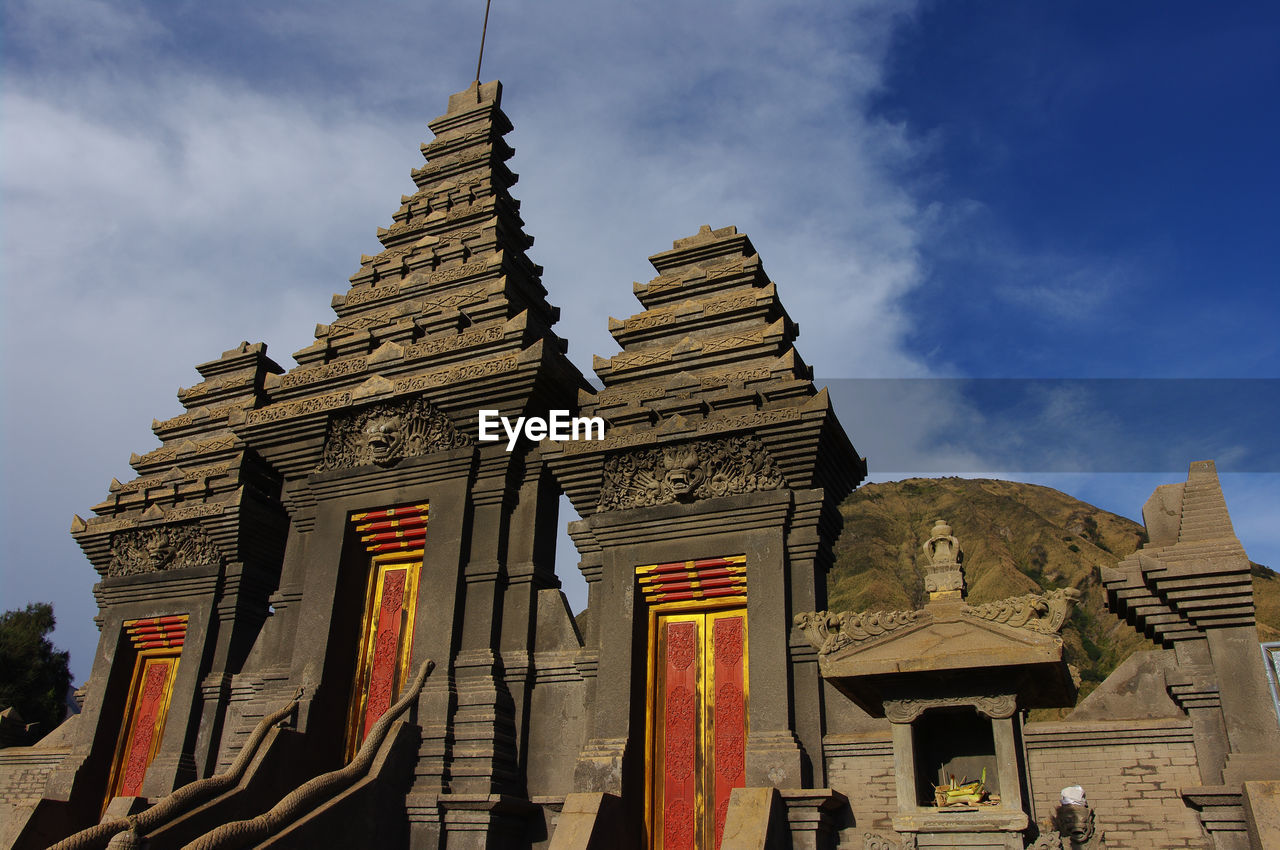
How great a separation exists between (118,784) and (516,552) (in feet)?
26.4

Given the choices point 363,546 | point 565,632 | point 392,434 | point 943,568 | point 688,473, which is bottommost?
point 943,568

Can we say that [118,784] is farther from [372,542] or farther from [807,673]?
[807,673]

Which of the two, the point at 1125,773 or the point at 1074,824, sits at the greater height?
the point at 1125,773

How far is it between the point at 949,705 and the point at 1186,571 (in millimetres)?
3264

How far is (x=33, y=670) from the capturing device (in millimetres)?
34781

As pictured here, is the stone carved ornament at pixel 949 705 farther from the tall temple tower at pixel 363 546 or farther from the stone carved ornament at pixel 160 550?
the stone carved ornament at pixel 160 550

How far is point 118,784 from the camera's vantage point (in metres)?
15.8

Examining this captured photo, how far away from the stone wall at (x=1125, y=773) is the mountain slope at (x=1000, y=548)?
51.0m

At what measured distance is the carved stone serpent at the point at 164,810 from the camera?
368 inches

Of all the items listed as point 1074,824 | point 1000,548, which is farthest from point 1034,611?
point 1000,548

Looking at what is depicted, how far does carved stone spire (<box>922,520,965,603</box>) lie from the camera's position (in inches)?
336

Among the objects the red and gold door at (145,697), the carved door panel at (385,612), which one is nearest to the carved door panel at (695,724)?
the carved door panel at (385,612)

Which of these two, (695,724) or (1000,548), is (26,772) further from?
(1000,548)

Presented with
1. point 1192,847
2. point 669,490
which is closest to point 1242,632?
point 1192,847
